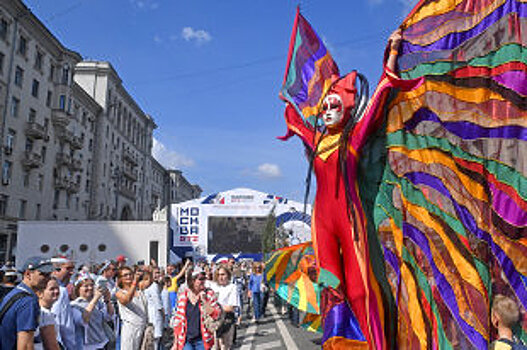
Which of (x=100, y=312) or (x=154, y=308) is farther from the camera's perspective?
(x=154, y=308)

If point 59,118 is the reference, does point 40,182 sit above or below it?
below

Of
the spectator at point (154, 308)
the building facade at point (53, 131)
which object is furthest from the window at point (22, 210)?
the spectator at point (154, 308)

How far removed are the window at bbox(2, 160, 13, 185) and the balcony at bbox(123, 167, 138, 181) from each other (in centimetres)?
2378

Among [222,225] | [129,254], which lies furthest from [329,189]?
[222,225]

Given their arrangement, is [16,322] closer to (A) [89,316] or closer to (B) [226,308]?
(A) [89,316]

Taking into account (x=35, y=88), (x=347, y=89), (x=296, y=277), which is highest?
(x=35, y=88)

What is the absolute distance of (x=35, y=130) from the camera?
33062 mm

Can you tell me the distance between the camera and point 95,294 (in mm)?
5391

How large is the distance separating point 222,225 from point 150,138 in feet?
135

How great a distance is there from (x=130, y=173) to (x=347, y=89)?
54.4 meters

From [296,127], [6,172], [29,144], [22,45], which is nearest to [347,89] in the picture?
[296,127]

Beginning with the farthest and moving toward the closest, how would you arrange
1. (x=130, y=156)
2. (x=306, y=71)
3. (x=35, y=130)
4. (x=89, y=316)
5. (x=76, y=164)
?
1. (x=130, y=156)
2. (x=76, y=164)
3. (x=35, y=130)
4. (x=306, y=71)
5. (x=89, y=316)

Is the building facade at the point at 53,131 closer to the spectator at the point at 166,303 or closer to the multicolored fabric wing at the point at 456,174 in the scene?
the spectator at the point at 166,303

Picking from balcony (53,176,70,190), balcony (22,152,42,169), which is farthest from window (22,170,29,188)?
balcony (53,176,70,190)
